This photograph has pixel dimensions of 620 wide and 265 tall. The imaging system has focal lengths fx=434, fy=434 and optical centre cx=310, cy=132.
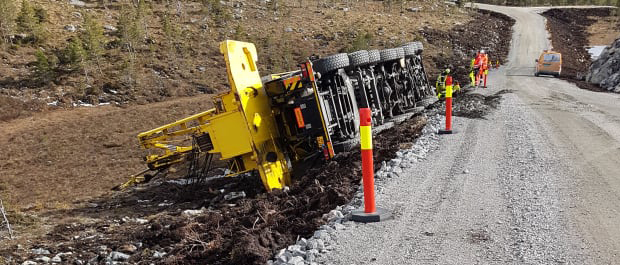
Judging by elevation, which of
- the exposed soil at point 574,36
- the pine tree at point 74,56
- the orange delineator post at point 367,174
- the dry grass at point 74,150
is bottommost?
the exposed soil at point 574,36

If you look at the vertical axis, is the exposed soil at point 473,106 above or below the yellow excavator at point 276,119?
below

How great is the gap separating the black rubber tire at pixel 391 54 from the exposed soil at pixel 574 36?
1157 centimetres

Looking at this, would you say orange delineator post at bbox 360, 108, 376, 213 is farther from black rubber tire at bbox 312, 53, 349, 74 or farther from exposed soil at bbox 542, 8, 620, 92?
exposed soil at bbox 542, 8, 620, 92

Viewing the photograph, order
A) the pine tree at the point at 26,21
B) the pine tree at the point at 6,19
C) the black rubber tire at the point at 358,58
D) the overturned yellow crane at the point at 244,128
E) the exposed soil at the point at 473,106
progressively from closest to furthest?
the overturned yellow crane at the point at 244,128 → the black rubber tire at the point at 358,58 → the exposed soil at the point at 473,106 → the pine tree at the point at 6,19 → the pine tree at the point at 26,21

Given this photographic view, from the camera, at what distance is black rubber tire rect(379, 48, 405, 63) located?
457 inches

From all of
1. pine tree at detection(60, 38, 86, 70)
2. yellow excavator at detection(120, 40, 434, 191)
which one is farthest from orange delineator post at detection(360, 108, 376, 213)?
pine tree at detection(60, 38, 86, 70)

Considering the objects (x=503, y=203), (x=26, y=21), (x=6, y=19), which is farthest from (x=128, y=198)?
(x=26, y=21)

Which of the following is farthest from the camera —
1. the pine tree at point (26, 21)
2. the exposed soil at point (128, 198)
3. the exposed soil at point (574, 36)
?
the pine tree at point (26, 21)

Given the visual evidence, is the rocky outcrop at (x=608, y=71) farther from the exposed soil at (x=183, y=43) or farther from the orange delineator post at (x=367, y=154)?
the orange delineator post at (x=367, y=154)

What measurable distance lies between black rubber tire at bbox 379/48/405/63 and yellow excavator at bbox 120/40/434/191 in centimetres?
160

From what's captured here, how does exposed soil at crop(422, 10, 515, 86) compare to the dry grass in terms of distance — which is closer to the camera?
the dry grass

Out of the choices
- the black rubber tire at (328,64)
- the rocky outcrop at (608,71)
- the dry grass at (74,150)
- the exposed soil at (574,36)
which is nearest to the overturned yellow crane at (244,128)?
the black rubber tire at (328,64)

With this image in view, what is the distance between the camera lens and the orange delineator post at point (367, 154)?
15.1 feet

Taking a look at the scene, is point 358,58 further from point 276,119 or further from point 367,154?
point 367,154
